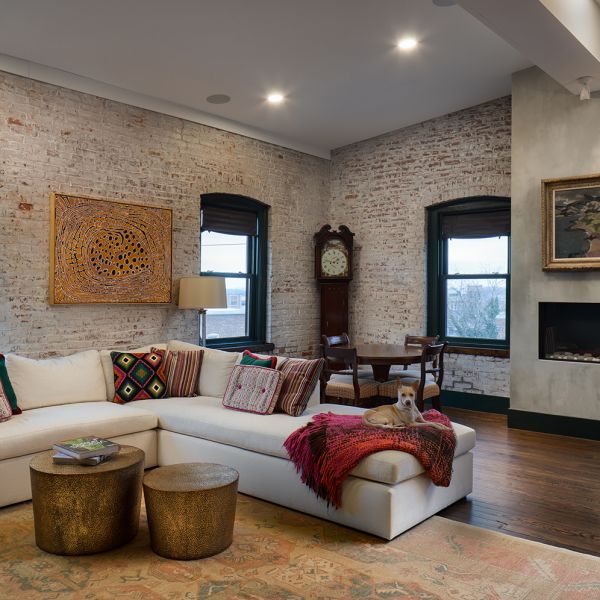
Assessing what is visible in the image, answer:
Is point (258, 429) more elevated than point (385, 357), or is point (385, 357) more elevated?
point (385, 357)

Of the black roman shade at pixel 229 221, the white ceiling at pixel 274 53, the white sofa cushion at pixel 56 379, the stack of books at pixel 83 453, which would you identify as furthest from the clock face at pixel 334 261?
the stack of books at pixel 83 453

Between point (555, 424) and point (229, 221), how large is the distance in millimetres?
4182

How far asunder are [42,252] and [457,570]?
4.22 metres

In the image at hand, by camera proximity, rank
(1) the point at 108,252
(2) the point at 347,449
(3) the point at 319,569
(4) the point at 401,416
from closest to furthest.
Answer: (3) the point at 319,569
(2) the point at 347,449
(4) the point at 401,416
(1) the point at 108,252

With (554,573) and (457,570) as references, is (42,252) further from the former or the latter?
(554,573)

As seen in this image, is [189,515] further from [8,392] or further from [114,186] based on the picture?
[114,186]

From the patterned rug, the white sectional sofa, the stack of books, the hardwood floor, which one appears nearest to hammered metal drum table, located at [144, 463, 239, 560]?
the patterned rug

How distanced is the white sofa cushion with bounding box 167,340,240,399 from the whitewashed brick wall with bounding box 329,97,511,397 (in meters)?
3.09

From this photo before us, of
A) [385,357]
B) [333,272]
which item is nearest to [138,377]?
[385,357]

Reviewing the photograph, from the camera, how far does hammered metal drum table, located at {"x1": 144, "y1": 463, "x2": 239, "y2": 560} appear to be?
3010 mm

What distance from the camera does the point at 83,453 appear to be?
3.20 metres

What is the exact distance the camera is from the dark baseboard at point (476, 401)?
22.4ft

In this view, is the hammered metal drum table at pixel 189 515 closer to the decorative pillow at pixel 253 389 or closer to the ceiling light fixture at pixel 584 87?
the decorative pillow at pixel 253 389

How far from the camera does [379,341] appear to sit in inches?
310
